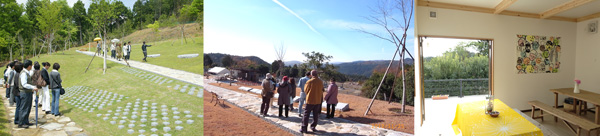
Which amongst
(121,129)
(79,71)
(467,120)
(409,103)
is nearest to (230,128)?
(121,129)

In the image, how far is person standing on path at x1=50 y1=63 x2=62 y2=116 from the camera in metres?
2.28

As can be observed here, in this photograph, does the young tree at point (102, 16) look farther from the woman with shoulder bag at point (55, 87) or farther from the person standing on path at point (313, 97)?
the person standing on path at point (313, 97)

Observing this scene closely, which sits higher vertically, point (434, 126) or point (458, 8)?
point (458, 8)

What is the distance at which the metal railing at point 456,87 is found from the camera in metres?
3.72

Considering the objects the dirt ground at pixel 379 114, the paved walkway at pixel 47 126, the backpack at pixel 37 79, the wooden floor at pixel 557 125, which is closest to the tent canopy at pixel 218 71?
the dirt ground at pixel 379 114

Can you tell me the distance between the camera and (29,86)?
2.18 m

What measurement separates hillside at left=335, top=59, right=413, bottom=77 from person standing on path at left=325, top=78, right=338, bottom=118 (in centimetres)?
18

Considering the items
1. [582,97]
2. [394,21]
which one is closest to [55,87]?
[394,21]

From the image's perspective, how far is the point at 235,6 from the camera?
2363 millimetres

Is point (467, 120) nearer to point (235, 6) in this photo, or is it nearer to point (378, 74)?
point (378, 74)

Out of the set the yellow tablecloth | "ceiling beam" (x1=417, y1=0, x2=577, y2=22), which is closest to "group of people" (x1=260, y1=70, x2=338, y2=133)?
the yellow tablecloth

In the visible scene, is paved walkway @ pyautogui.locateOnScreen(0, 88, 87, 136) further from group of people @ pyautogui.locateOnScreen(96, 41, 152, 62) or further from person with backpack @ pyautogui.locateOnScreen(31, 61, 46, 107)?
group of people @ pyautogui.locateOnScreen(96, 41, 152, 62)

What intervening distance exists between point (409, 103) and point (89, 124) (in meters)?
3.64

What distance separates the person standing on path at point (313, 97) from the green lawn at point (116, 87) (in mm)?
1078
